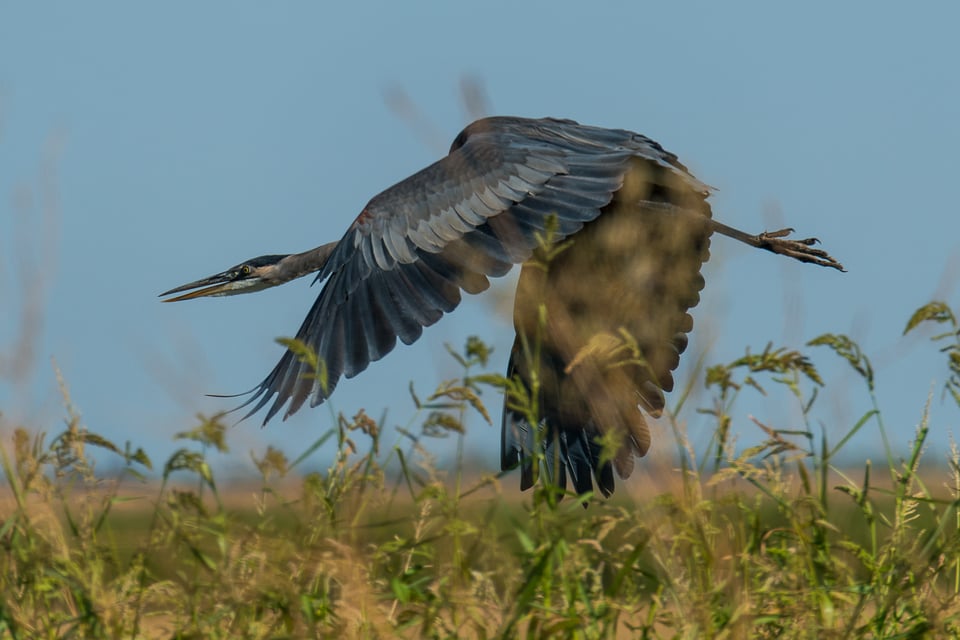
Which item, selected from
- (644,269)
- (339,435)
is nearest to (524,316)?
(644,269)

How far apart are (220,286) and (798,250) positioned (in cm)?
316

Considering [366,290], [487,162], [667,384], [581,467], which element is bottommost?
[581,467]

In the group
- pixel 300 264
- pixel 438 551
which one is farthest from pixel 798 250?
pixel 438 551

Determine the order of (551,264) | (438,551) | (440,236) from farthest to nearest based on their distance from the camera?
1. (551,264)
2. (440,236)
3. (438,551)

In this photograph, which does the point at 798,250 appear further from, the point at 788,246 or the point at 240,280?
the point at 240,280

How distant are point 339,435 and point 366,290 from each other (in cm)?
234

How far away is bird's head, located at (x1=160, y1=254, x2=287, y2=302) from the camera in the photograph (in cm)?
714

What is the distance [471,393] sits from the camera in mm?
2670

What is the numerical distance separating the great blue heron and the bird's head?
0.45 metres

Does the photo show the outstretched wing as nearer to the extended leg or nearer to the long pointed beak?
the extended leg

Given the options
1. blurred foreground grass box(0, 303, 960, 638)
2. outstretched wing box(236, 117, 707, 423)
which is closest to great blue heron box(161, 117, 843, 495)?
outstretched wing box(236, 117, 707, 423)

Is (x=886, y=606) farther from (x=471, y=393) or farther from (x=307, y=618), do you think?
(x=307, y=618)

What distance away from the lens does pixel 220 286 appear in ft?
23.6

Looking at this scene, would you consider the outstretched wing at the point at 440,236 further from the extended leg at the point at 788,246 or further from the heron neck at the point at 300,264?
the heron neck at the point at 300,264
